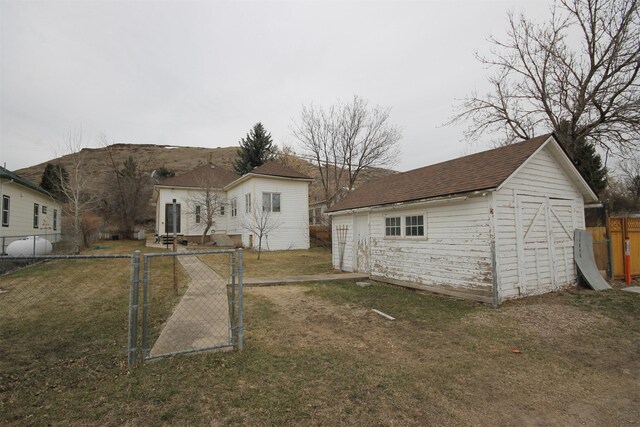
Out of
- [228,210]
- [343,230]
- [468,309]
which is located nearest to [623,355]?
[468,309]

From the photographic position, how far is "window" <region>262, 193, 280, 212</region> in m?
20.7

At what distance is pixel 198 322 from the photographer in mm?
5875

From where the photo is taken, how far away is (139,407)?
314 centimetres

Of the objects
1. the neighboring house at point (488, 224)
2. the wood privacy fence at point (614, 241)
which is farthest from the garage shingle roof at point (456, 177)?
the wood privacy fence at point (614, 241)

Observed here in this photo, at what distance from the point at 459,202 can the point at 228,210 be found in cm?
1992

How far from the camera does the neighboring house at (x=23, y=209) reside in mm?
14969

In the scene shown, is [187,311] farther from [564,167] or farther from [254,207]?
[254,207]

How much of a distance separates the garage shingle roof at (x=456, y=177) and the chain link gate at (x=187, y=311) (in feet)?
19.4

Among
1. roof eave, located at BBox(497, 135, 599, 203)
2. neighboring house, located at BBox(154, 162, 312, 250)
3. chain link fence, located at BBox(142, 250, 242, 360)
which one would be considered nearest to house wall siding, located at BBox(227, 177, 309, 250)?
neighboring house, located at BBox(154, 162, 312, 250)

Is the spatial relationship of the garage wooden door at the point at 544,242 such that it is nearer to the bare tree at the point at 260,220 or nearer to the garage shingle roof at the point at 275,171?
the bare tree at the point at 260,220

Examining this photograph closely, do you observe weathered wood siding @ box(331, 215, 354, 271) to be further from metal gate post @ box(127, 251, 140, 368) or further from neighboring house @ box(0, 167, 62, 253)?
neighboring house @ box(0, 167, 62, 253)

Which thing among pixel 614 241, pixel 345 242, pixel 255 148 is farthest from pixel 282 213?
pixel 255 148

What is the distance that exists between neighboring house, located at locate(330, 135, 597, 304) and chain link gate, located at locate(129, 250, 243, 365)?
5509 millimetres

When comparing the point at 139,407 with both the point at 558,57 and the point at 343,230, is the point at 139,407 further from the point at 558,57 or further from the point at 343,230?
the point at 558,57
